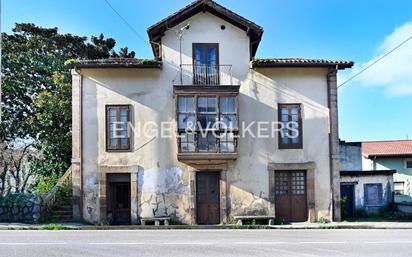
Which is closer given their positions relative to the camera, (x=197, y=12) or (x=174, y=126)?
(x=174, y=126)

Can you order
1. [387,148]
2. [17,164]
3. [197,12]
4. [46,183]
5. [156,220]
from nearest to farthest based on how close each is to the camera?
[156,220], [197,12], [46,183], [17,164], [387,148]

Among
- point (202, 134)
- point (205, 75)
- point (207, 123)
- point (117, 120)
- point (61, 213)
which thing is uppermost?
point (205, 75)

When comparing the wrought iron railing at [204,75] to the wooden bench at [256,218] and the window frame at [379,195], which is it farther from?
the window frame at [379,195]

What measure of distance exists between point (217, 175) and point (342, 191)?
7.19 metres

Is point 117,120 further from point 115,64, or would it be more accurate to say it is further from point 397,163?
point 397,163

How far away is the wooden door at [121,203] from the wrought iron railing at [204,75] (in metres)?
5.34

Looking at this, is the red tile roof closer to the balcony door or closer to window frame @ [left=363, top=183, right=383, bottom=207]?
window frame @ [left=363, top=183, right=383, bottom=207]

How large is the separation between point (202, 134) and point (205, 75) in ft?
9.23

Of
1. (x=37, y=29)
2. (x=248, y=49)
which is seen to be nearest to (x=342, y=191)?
(x=248, y=49)

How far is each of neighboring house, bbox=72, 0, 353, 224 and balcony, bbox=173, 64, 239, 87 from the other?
0.05m

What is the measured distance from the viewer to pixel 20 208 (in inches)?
774

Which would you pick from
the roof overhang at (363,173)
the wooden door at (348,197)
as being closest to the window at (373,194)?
the roof overhang at (363,173)

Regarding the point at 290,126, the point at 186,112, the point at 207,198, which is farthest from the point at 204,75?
the point at 207,198

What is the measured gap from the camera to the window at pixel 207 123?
2002cm
